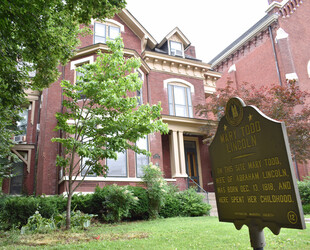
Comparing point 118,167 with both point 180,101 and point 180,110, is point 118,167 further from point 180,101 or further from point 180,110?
point 180,101

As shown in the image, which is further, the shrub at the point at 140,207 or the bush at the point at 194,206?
the bush at the point at 194,206

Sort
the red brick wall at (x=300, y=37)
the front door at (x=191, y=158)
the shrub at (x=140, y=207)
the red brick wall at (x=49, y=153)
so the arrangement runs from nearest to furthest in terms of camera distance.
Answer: the shrub at (x=140, y=207) < the red brick wall at (x=49, y=153) < the front door at (x=191, y=158) < the red brick wall at (x=300, y=37)

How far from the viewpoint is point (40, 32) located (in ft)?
21.9

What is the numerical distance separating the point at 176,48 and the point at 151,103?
217 inches

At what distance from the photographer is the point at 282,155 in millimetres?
3119

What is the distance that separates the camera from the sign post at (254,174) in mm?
3064

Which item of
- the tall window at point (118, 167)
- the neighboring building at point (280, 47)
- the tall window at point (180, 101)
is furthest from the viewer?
the neighboring building at point (280, 47)

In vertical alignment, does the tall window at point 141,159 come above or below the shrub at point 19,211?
above

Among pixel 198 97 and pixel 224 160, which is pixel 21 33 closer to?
pixel 224 160

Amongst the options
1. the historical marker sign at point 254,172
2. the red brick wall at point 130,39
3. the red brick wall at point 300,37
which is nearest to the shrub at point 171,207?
the historical marker sign at point 254,172

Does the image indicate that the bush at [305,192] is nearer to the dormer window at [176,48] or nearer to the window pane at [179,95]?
the window pane at [179,95]

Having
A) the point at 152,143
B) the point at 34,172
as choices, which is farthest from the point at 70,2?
the point at 34,172

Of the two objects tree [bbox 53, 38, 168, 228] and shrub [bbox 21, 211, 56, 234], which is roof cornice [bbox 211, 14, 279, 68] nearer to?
tree [bbox 53, 38, 168, 228]

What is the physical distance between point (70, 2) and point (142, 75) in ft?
37.3
